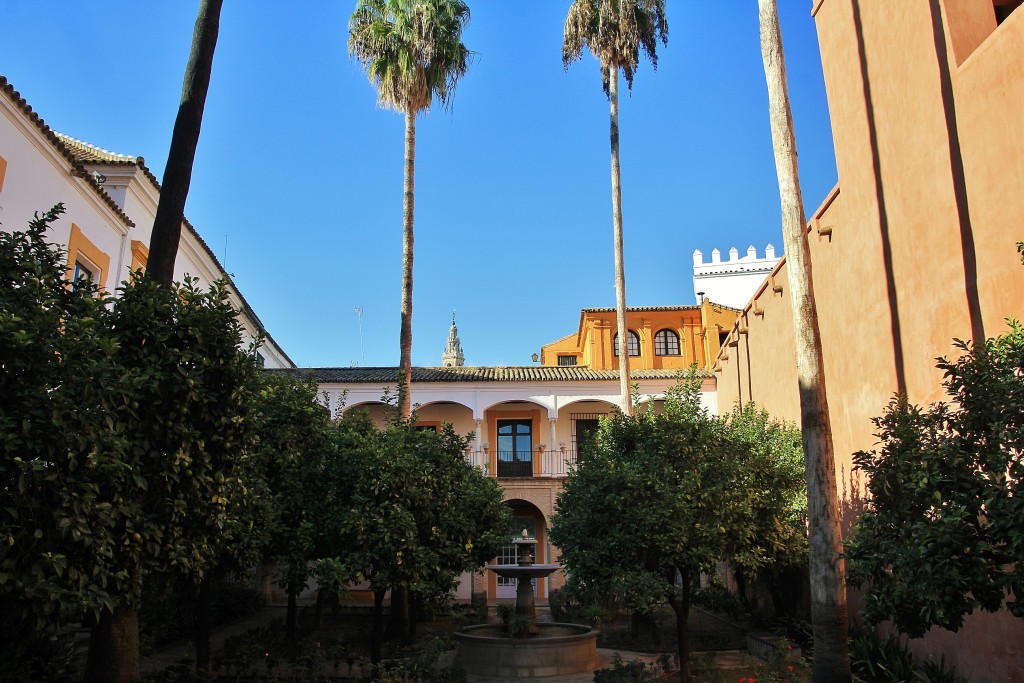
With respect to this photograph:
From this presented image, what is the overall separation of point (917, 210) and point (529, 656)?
8750mm

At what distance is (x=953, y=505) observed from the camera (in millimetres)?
6531

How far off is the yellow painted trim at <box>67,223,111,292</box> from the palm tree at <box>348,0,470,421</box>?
6497 mm

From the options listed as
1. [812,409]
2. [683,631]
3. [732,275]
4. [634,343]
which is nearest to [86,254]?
[683,631]

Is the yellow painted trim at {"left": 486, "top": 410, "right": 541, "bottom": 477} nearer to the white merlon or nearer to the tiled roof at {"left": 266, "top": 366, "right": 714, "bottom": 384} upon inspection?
the tiled roof at {"left": 266, "top": 366, "right": 714, "bottom": 384}

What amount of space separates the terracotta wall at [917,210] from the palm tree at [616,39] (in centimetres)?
661

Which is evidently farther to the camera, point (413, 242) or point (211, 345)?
point (413, 242)

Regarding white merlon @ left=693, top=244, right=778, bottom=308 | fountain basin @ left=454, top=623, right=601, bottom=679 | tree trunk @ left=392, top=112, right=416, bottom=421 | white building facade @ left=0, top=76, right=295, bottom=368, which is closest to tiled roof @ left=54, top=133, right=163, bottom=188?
white building facade @ left=0, top=76, right=295, bottom=368

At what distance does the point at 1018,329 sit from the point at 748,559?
5.86 meters

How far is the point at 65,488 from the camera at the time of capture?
5.64 meters

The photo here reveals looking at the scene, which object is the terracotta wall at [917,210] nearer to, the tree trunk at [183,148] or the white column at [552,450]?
the tree trunk at [183,148]

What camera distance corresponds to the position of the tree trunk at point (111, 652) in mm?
7984

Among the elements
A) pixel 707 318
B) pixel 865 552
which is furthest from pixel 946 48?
pixel 707 318

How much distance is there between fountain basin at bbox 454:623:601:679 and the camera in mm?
12625

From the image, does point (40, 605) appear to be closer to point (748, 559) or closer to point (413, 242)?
point (748, 559)
